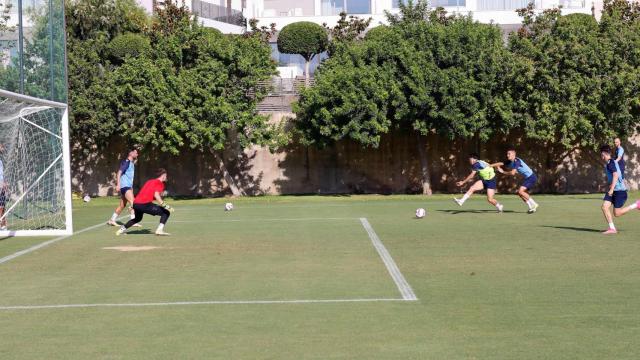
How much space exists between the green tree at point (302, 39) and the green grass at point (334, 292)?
99.2ft

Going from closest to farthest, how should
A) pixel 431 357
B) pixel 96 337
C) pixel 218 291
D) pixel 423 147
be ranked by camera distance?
pixel 431 357 → pixel 96 337 → pixel 218 291 → pixel 423 147

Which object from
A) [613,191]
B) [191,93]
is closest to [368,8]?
[191,93]

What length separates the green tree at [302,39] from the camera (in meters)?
52.5

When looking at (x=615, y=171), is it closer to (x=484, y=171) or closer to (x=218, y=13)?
(x=484, y=171)

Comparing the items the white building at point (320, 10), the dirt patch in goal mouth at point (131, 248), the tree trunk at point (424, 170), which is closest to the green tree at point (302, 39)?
the white building at point (320, 10)

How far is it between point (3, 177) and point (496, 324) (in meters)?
16.8

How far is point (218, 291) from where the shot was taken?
12.6m

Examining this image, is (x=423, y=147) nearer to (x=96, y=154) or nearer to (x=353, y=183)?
(x=353, y=183)

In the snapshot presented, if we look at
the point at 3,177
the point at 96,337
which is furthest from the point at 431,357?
the point at 3,177

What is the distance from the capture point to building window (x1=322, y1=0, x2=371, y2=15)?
210ft

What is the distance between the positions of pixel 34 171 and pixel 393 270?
43.0 ft

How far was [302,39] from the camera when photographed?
52500mm

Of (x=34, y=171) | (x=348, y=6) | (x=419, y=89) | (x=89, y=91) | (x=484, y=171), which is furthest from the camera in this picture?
(x=348, y=6)

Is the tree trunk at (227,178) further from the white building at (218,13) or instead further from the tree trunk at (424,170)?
the white building at (218,13)
